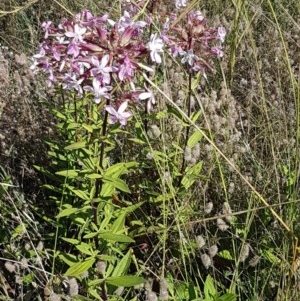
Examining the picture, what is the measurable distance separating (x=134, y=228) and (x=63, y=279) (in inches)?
17.3

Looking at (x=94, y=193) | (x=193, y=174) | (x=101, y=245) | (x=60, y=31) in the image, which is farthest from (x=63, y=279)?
(x=60, y=31)

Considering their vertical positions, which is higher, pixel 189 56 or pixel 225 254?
pixel 189 56

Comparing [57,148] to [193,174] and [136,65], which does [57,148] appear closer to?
[193,174]

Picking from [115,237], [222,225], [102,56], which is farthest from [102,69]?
[222,225]

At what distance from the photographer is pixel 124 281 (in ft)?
5.17

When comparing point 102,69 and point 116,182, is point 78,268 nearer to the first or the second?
point 116,182

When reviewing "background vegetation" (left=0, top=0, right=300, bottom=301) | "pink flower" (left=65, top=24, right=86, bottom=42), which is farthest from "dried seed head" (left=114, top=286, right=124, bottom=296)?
"pink flower" (left=65, top=24, right=86, bottom=42)

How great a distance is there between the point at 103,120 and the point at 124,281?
53 cm

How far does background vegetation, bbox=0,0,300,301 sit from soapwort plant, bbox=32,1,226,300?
15 millimetres

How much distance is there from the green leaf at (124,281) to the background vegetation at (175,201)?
0.04 feet

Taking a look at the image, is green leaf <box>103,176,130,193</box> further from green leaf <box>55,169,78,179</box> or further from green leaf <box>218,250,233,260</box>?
green leaf <box>218,250,233,260</box>

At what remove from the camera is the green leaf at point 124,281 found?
1.53 meters

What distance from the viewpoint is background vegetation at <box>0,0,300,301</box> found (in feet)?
5.67

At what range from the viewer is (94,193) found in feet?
5.68
